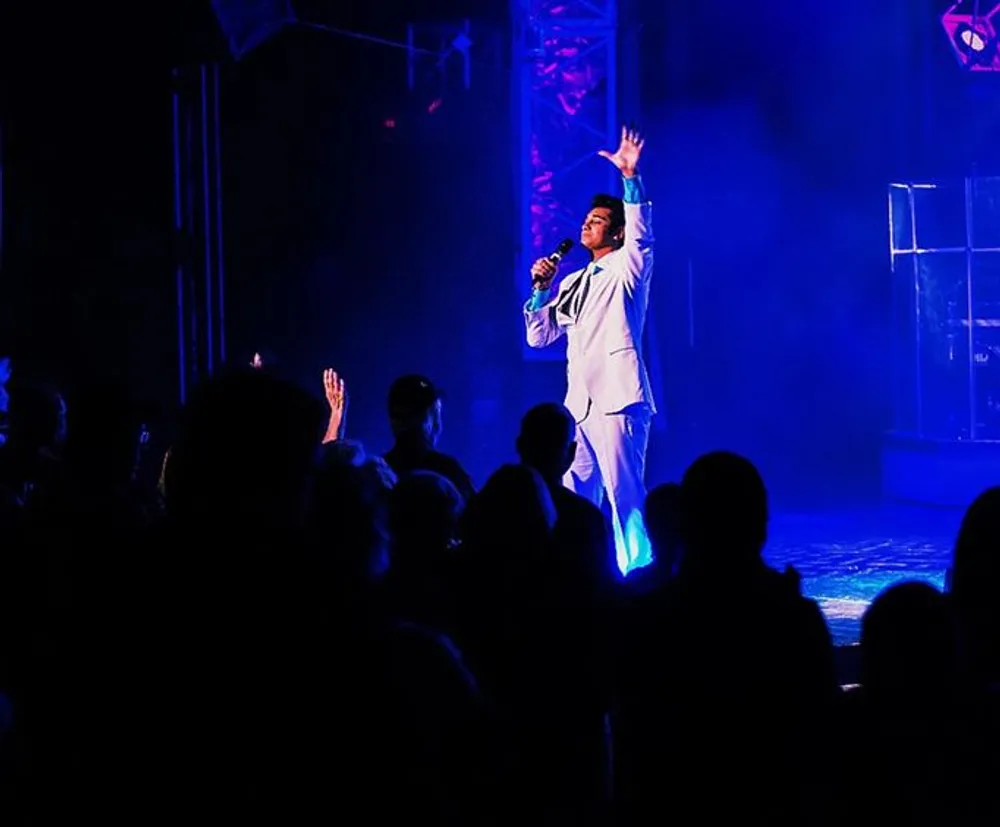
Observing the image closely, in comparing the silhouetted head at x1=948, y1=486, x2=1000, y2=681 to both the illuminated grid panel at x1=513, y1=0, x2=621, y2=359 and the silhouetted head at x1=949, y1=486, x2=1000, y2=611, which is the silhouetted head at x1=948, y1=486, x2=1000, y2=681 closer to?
the silhouetted head at x1=949, y1=486, x2=1000, y2=611

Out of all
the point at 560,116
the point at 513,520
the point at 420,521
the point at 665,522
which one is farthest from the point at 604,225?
the point at 420,521

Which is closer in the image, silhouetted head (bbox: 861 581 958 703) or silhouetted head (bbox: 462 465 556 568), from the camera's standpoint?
silhouetted head (bbox: 861 581 958 703)

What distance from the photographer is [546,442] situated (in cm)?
416

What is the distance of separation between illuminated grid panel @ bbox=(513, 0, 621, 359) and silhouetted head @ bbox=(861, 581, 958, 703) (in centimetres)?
699

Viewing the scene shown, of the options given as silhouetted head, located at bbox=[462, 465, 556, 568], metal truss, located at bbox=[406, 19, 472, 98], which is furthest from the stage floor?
metal truss, located at bbox=[406, 19, 472, 98]

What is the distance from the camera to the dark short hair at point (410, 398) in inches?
186

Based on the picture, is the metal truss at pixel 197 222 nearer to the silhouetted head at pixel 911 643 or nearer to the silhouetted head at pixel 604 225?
the silhouetted head at pixel 604 225

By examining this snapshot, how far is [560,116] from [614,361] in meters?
2.88

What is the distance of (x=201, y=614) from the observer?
1.64 metres

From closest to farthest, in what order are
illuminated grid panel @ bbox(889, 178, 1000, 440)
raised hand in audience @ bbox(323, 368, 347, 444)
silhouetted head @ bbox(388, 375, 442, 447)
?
silhouetted head @ bbox(388, 375, 442, 447)
raised hand in audience @ bbox(323, 368, 347, 444)
illuminated grid panel @ bbox(889, 178, 1000, 440)

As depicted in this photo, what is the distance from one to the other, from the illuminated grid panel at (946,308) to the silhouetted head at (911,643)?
10549mm

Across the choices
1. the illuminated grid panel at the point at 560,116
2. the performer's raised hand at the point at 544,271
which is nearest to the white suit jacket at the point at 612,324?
the performer's raised hand at the point at 544,271

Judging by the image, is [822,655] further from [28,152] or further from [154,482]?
[154,482]

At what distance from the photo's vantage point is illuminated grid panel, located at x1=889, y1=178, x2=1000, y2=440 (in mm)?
12484
